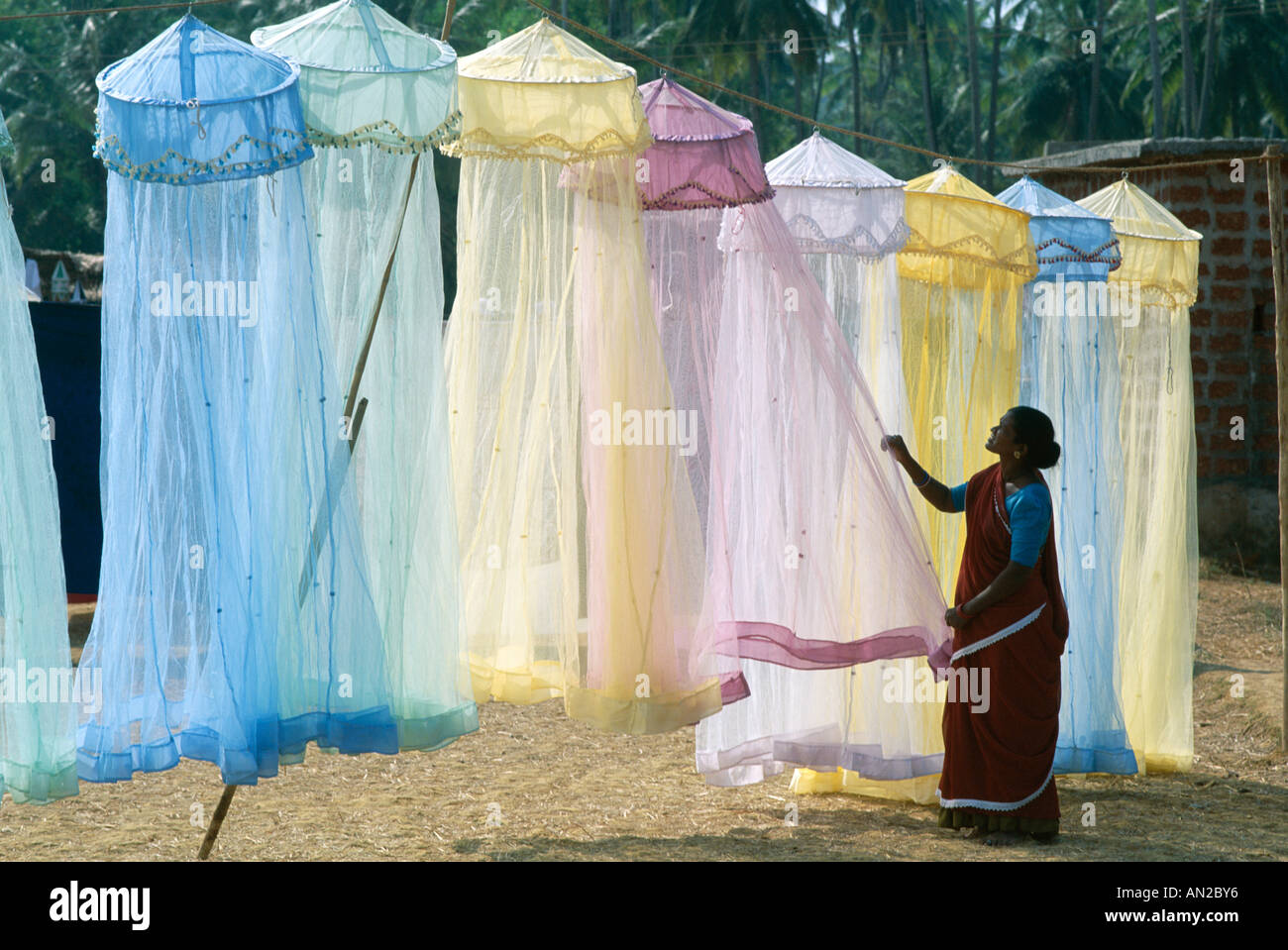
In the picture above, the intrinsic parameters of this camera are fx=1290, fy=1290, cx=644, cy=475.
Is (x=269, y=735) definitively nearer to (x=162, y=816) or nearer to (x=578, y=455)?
(x=578, y=455)

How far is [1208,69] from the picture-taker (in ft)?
87.0

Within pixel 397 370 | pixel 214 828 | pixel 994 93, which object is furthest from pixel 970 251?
pixel 994 93

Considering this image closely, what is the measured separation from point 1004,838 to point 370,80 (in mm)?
3334

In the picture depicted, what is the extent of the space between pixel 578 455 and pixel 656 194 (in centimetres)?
92

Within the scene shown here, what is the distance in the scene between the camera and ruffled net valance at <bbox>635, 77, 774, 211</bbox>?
4262 mm

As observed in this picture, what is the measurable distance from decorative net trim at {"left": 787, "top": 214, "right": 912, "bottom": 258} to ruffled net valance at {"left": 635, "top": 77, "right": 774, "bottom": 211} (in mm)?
402

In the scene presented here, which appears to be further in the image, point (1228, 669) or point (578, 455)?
point (1228, 669)

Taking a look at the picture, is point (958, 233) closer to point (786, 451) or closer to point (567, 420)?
point (786, 451)

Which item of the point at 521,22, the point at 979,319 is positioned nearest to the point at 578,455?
the point at 979,319

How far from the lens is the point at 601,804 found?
524 centimetres

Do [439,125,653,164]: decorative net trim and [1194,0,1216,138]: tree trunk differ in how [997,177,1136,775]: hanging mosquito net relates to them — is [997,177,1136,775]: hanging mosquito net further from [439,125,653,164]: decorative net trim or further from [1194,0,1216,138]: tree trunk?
[1194,0,1216,138]: tree trunk

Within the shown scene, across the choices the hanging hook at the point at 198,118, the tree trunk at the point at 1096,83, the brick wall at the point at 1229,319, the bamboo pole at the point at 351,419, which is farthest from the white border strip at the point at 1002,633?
→ the tree trunk at the point at 1096,83
